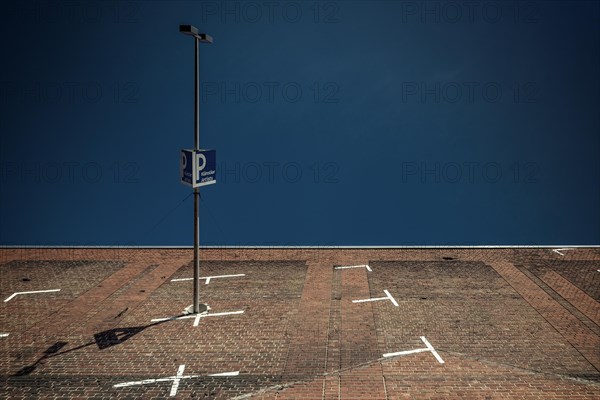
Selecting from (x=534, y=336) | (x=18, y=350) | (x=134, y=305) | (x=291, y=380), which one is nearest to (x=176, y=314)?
(x=134, y=305)

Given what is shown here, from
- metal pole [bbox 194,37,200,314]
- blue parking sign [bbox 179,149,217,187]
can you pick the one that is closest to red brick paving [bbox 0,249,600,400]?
metal pole [bbox 194,37,200,314]

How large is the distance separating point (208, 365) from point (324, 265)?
8.64m

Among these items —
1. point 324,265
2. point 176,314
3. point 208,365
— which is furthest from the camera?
point 324,265

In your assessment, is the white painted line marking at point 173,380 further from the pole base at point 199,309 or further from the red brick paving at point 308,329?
the pole base at point 199,309

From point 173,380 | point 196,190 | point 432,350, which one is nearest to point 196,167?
point 196,190

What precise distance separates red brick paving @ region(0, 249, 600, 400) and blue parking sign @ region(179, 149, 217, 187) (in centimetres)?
364

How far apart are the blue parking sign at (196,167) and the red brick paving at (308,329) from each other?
11.9ft

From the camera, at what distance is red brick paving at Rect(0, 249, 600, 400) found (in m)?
9.03

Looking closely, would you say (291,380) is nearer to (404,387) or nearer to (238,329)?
(404,387)

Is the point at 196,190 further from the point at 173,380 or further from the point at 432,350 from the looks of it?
the point at 432,350

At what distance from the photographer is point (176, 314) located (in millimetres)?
12828

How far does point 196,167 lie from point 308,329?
491cm

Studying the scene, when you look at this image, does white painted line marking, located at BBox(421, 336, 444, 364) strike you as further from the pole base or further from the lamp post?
the lamp post

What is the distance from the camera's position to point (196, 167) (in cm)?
1195
